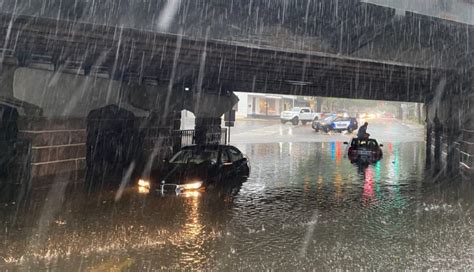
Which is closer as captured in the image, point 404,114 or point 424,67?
point 424,67

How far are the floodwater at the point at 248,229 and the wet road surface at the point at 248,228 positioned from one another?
0.02 meters

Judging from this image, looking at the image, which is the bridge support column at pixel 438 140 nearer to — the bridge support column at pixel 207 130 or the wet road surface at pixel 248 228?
the wet road surface at pixel 248 228

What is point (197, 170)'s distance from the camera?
10.8 meters

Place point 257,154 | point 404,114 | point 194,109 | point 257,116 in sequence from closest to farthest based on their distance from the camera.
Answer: point 257,154 < point 194,109 < point 257,116 < point 404,114

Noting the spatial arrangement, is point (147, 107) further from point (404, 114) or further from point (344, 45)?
point (404, 114)

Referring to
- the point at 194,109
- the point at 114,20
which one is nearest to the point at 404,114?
Answer: the point at 194,109

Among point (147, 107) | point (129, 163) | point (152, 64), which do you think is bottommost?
point (129, 163)

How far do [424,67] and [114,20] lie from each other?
9.98 m

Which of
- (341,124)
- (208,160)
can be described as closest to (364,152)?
(208,160)

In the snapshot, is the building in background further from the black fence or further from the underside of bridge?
the underside of bridge

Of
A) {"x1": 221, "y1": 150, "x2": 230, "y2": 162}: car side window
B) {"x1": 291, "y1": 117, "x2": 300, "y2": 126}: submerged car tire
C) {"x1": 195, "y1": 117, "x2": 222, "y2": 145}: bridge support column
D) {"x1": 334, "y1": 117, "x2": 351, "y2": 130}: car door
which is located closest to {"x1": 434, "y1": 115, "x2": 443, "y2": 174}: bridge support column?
{"x1": 195, "y1": 117, "x2": 222, "y2": 145}: bridge support column

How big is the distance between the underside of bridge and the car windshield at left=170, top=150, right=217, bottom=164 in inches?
117

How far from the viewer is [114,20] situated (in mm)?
9930

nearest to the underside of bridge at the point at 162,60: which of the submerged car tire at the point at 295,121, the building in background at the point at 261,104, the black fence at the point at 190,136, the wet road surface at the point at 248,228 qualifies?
the wet road surface at the point at 248,228
